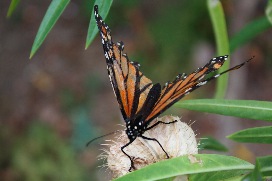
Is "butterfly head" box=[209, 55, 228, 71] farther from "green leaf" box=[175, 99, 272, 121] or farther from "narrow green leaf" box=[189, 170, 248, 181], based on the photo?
"narrow green leaf" box=[189, 170, 248, 181]

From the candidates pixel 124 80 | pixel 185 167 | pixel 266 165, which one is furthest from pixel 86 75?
pixel 185 167

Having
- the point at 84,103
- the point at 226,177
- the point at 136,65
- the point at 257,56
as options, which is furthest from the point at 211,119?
the point at 226,177

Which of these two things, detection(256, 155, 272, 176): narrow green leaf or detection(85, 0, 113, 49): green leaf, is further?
detection(85, 0, 113, 49): green leaf

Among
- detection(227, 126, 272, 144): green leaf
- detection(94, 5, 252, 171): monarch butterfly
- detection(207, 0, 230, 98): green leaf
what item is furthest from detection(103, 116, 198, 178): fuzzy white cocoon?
detection(207, 0, 230, 98): green leaf

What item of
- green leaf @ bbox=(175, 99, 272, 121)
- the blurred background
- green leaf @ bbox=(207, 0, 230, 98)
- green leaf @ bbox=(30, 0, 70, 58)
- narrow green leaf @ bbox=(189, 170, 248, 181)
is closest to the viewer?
narrow green leaf @ bbox=(189, 170, 248, 181)

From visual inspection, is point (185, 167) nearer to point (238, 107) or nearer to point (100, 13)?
point (238, 107)

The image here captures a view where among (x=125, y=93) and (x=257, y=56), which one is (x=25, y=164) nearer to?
(x=257, y=56)
